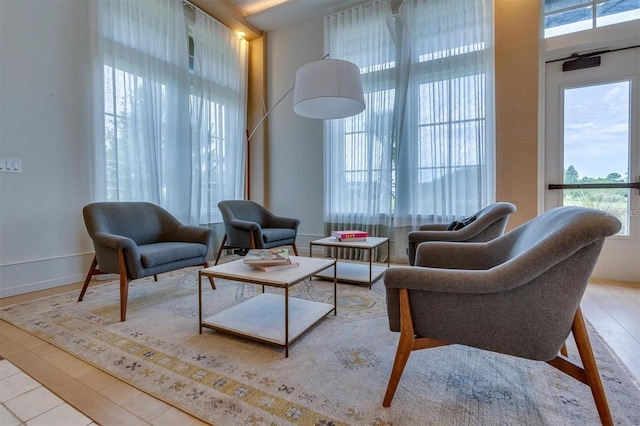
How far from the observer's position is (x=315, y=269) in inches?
76.2

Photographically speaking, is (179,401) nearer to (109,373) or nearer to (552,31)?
(109,373)

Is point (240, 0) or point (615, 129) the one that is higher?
point (240, 0)

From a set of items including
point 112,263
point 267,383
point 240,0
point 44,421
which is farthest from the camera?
point 240,0

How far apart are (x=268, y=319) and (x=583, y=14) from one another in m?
4.26

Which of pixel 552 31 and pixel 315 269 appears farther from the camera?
pixel 552 31

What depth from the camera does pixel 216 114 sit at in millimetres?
4219

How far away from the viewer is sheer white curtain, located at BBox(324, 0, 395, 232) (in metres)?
3.86

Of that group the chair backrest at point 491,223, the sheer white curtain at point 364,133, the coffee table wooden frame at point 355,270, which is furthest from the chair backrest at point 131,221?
the chair backrest at point 491,223

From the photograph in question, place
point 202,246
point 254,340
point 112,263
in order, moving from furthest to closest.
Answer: point 202,246 < point 112,263 < point 254,340

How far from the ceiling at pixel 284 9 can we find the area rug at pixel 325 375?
399 cm

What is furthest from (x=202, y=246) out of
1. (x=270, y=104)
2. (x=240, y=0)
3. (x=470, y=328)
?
(x=240, y=0)

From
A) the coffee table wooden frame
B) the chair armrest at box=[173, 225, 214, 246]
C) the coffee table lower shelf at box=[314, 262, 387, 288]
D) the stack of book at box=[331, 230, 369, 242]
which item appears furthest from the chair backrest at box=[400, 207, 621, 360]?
the chair armrest at box=[173, 225, 214, 246]

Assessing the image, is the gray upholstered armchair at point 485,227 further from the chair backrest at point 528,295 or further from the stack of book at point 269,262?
the stack of book at point 269,262

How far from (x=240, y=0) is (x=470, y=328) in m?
4.80
